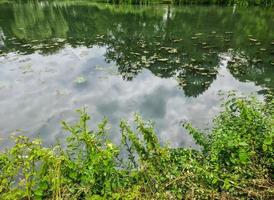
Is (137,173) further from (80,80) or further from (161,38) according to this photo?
(161,38)

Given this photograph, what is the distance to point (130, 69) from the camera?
466 inches

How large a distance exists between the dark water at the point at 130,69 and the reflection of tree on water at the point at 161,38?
0.18 ft

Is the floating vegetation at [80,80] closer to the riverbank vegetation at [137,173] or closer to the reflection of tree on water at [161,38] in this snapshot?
the reflection of tree on water at [161,38]

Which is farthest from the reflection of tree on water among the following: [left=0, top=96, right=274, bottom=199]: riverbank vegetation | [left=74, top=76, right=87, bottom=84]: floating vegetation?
[left=0, top=96, right=274, bottom=199]: riverbank vegetation

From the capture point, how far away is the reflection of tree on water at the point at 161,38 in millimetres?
11617

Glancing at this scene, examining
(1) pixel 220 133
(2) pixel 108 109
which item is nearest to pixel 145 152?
(1) pixel 220 133

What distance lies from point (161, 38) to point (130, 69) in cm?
596

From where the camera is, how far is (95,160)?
Answer: 11.0ft

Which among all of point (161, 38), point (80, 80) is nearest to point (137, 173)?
point (80, 80)

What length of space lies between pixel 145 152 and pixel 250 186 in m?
1.48

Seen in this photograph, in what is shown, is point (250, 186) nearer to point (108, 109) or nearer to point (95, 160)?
point (95, 160)

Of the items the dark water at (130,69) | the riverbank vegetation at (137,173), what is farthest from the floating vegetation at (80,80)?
the riverbank vegetation at (137,173)

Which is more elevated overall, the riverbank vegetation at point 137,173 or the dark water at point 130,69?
the riverbank vegetation at point 137,173

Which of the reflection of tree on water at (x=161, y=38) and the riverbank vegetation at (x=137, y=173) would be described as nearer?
the riverbank vegetation at (x=137, y=173)
